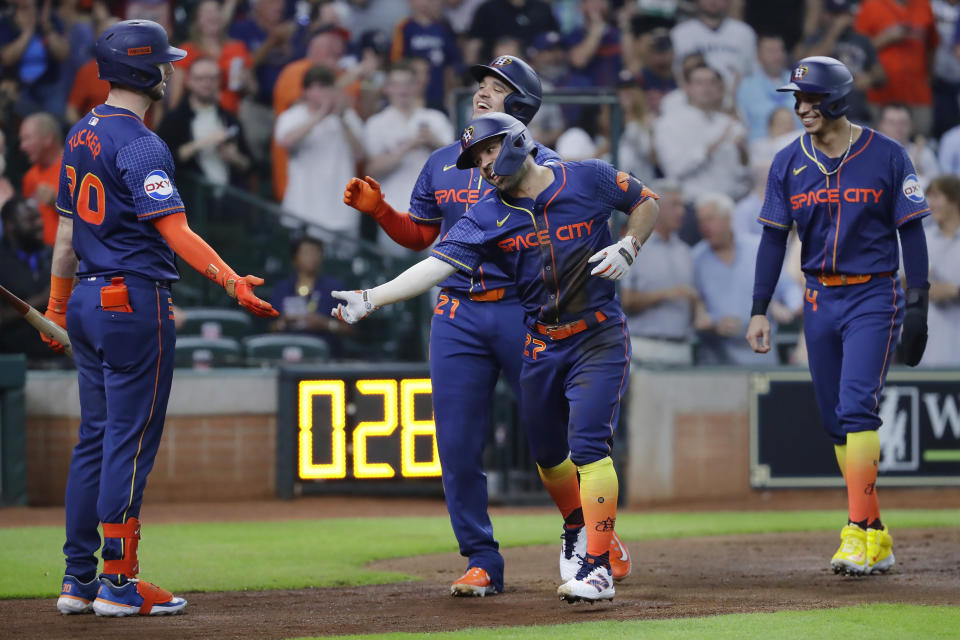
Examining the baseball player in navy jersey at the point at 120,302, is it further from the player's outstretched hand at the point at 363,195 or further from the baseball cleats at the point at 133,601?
the player's outstretched hand at the point at 363,195

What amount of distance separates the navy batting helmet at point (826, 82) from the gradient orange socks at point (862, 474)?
1600 mm

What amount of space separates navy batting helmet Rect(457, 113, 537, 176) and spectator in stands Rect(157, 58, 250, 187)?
286 inches

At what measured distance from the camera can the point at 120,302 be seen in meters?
5.59

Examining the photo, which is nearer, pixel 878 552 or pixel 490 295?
pixel 490 295

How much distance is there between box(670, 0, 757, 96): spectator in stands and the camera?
1408cm

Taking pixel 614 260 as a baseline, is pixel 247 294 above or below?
below

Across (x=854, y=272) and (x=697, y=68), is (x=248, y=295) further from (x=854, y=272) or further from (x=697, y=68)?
(x=697, y=68)

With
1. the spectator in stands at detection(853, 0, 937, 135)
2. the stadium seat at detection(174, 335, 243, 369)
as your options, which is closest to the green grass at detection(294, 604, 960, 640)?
the stadium seat at detection(174, 335, 243, 369)

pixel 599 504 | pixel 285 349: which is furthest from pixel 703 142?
pixel 599 504

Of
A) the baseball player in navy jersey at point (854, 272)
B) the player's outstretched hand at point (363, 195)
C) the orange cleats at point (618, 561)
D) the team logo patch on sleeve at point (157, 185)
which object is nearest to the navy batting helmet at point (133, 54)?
the team logo patch on sleeve at point (157, 185)

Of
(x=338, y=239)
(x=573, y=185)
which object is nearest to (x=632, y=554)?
(x=573, y=185)

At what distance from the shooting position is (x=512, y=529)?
920 cm

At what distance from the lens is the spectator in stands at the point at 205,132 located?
12297mm

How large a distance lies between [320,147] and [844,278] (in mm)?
6639
